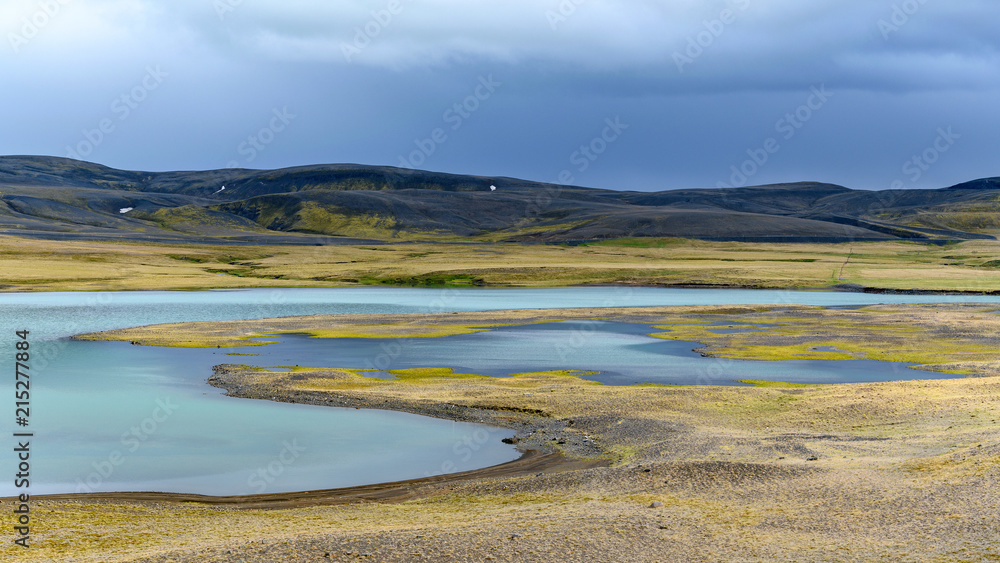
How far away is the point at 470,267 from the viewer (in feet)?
458

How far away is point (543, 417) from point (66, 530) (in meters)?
17.3

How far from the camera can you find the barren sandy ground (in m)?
15.0

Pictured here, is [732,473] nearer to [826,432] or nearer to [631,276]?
[826,432]

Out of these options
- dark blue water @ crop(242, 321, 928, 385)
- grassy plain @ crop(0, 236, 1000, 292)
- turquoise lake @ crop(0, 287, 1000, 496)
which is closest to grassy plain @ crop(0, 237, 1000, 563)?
turquoise lake @ crop(0, 287, 1000, 496)

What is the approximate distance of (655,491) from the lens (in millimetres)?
19703

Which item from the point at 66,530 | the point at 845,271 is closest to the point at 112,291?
the point at 66,530

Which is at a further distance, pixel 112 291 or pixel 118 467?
pixel 112 291
